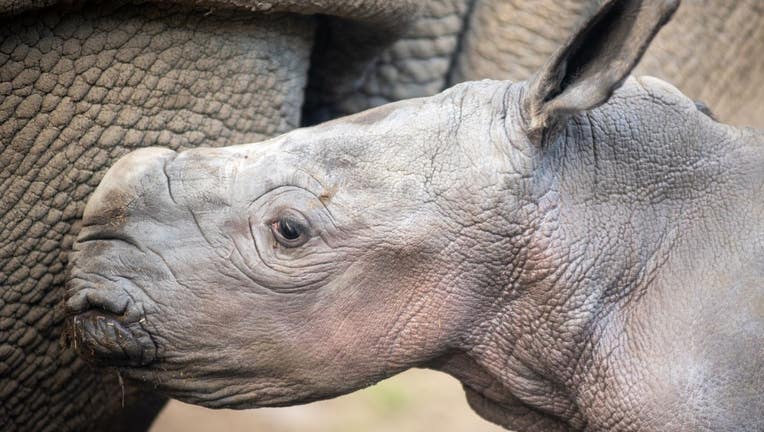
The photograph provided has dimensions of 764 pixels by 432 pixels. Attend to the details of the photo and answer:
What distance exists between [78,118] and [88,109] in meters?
0.04

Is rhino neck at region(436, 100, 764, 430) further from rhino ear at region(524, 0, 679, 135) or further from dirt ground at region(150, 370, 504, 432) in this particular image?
dirt ground at region(150, 370, 504, 432)

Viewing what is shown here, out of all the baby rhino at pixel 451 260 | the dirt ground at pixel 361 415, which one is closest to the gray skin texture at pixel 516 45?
the baby rhino at pixel 451 260

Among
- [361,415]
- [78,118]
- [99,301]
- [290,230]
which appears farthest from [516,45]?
[361,415]

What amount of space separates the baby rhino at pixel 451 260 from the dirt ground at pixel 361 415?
301cm

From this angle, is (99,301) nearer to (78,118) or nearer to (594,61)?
(78,118)

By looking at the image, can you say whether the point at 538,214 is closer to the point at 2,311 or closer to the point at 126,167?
the point at 126,167

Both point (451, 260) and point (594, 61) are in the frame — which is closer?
point (594, 61)

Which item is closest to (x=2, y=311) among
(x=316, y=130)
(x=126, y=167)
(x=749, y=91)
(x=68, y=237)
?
(x=68, y=237)

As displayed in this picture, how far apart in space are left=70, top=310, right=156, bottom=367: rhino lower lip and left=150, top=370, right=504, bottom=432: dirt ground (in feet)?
9.85

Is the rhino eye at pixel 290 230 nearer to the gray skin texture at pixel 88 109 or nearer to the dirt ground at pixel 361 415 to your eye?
the gray skin texture at pixel 88 109

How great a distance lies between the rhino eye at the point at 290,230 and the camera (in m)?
3.05

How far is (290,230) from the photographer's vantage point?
3.06 meters

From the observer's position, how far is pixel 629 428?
3.06 metres

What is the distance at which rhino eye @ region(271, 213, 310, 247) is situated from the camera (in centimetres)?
305
